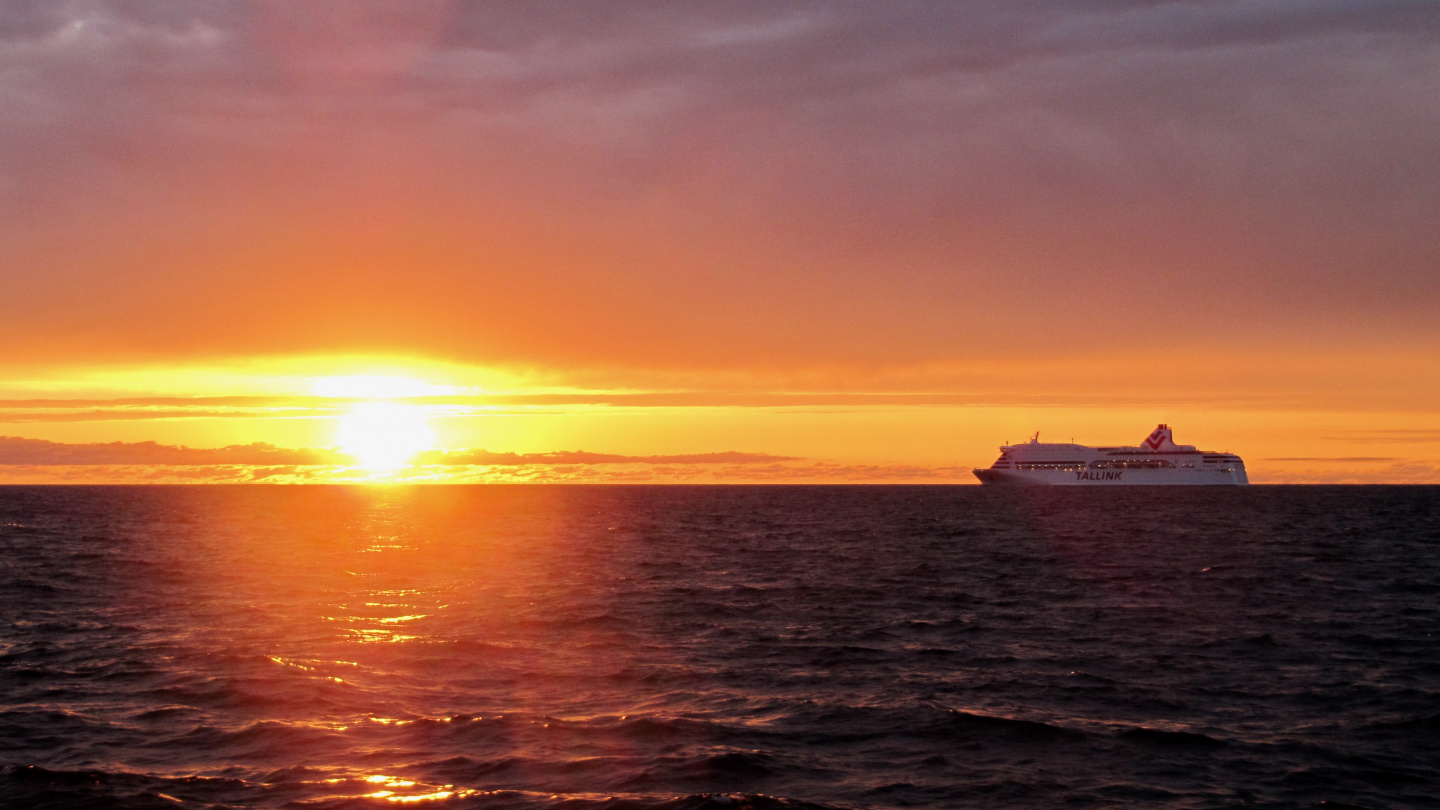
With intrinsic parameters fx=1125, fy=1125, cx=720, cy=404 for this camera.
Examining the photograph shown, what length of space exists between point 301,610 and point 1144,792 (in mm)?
31010

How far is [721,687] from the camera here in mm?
26234

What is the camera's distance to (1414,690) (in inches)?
1010

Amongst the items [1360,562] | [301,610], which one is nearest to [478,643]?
[301,610]

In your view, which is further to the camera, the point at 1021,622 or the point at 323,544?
the point at 323,544

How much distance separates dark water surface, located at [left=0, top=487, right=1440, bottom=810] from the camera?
18.7m

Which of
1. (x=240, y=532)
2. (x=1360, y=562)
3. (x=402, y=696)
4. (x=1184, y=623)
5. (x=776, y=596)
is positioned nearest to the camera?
(x=402, y=696)

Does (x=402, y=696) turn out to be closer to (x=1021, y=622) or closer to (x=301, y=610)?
(x=301, y=610)

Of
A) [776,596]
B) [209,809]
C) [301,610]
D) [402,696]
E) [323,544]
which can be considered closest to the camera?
[209,809]

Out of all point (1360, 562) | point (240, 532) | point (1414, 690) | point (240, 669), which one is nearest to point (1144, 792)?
point (1414, 690)

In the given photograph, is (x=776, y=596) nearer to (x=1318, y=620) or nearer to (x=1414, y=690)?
(x=1318, y=620)

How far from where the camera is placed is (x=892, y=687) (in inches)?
1035

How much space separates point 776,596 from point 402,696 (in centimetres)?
→ 2159

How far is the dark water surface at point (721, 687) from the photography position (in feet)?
61.2

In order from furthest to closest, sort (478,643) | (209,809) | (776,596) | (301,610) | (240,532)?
(240,532) < (776,596) < (301,610) < (478,643) < (209,809)
